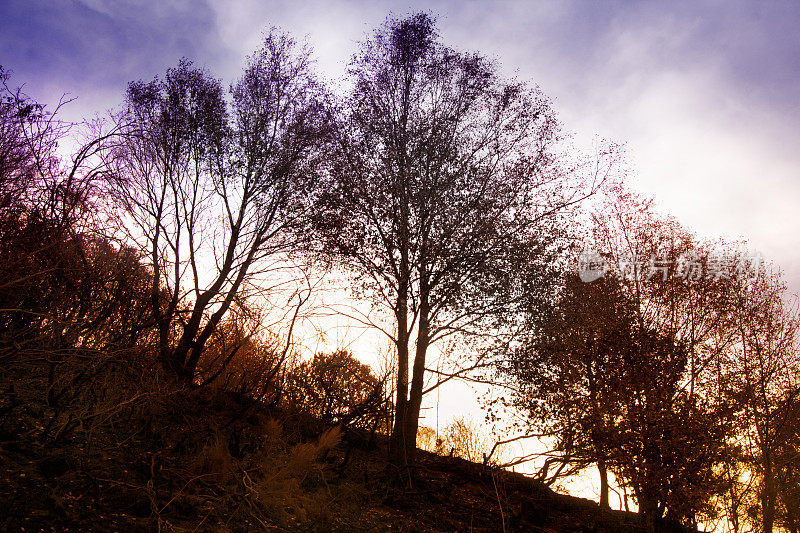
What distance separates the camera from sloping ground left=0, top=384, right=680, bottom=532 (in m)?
4.64

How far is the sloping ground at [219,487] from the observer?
183 inches

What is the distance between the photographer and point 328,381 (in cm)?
1212

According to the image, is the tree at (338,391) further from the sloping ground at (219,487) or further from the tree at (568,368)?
the tree at (568,368)

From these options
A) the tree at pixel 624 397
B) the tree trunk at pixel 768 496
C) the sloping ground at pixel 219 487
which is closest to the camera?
the sloping ground at pixel 219 487

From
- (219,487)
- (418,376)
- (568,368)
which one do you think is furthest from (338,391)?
(219,487)

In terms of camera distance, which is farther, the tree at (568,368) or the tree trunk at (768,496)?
the tree trunk at (768,496)

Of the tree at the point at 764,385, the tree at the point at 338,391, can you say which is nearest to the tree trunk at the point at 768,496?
the tree at the point at 764,385

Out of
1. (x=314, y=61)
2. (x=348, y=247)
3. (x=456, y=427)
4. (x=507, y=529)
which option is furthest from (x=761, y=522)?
(x=314, y=61)

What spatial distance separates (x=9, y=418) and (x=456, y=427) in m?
13.3

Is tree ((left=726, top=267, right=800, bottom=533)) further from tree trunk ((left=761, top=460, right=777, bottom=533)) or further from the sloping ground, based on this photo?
the sloping ground

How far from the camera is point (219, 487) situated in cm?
568

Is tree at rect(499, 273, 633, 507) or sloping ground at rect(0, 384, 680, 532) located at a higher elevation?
tree at rect(499, 273, 633, 507)

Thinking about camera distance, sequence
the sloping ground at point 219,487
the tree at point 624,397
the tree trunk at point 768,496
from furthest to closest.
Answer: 1. the tree trunk at point 768,496
2. the tree at point 624,397
3. the sloping ground at point 219,487

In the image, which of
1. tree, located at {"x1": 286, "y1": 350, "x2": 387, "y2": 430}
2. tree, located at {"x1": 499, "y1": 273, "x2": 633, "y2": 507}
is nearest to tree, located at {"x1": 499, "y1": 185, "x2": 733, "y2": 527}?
tree, located at {"x1": 499, "y1": 273, "x2": 633, "y2": 507}
